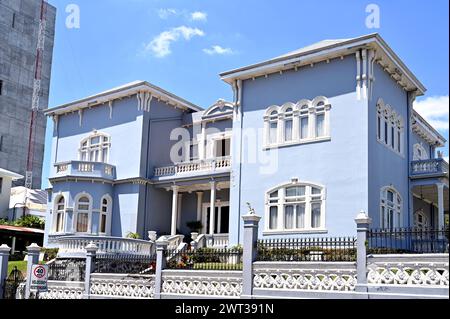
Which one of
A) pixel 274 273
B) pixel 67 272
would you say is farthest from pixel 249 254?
pixel 67 272

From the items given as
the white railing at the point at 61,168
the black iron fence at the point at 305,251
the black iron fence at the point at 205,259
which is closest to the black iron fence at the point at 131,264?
the black iron fence at the point at 205,259

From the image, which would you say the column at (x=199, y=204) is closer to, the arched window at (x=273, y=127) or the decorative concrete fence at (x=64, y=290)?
the arched window at (x=273, y=127)

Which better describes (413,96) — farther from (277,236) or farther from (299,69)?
(277,236)

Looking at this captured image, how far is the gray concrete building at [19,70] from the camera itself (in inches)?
983

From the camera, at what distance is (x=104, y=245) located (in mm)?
21609

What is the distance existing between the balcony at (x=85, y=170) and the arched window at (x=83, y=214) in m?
1.05

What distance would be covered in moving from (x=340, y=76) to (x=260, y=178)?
4684mm

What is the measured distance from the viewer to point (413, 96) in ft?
80.3

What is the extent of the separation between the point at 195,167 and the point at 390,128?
8392 millimetres

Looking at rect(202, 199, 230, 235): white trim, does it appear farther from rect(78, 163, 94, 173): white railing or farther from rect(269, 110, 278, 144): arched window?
rect(78, 163, 94, 173): white railing

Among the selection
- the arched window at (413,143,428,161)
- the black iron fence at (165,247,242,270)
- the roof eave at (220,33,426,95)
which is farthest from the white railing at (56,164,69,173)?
the arched window at (413,143,428,161)

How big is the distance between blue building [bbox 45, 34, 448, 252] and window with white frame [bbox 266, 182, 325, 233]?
4 cm

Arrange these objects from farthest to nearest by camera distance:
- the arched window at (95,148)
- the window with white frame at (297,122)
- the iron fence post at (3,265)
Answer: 1. the arched window at (95,148)
2. the window with white frame at (297,122)
3. the iron fence post at (3,265)
